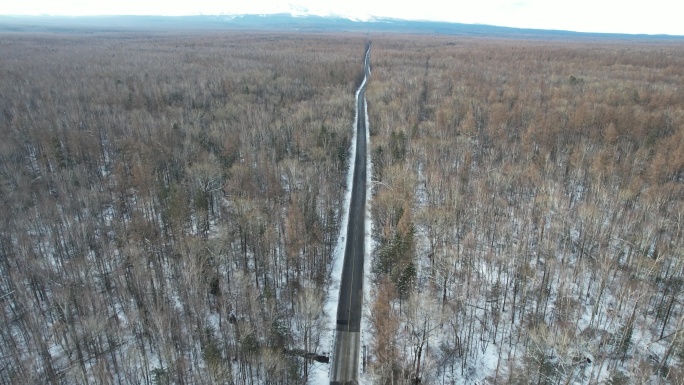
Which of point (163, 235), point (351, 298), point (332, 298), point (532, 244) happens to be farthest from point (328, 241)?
point (532, 244)

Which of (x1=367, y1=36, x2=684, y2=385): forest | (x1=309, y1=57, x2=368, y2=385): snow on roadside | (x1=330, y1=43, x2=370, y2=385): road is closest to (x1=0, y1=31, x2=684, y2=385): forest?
(x1=367, y1=36, x2=684, y2=385): forest

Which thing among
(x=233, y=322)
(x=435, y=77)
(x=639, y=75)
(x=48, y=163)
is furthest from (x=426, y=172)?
(x=639, y=75)

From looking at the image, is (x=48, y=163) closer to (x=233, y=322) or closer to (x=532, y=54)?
(x=233, y=322)

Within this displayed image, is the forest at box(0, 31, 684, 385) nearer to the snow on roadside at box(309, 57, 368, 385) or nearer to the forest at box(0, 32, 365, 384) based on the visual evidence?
the forest at box(0, 32, 365, 384)

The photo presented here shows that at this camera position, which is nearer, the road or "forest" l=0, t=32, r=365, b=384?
"forest" l=0, t=32, r=365, b=384

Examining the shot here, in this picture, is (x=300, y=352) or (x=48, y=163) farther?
(x=48, y=163)

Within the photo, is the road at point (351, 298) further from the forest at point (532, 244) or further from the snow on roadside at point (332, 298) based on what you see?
the forest at point (532, 244)

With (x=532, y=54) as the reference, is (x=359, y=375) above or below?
below
